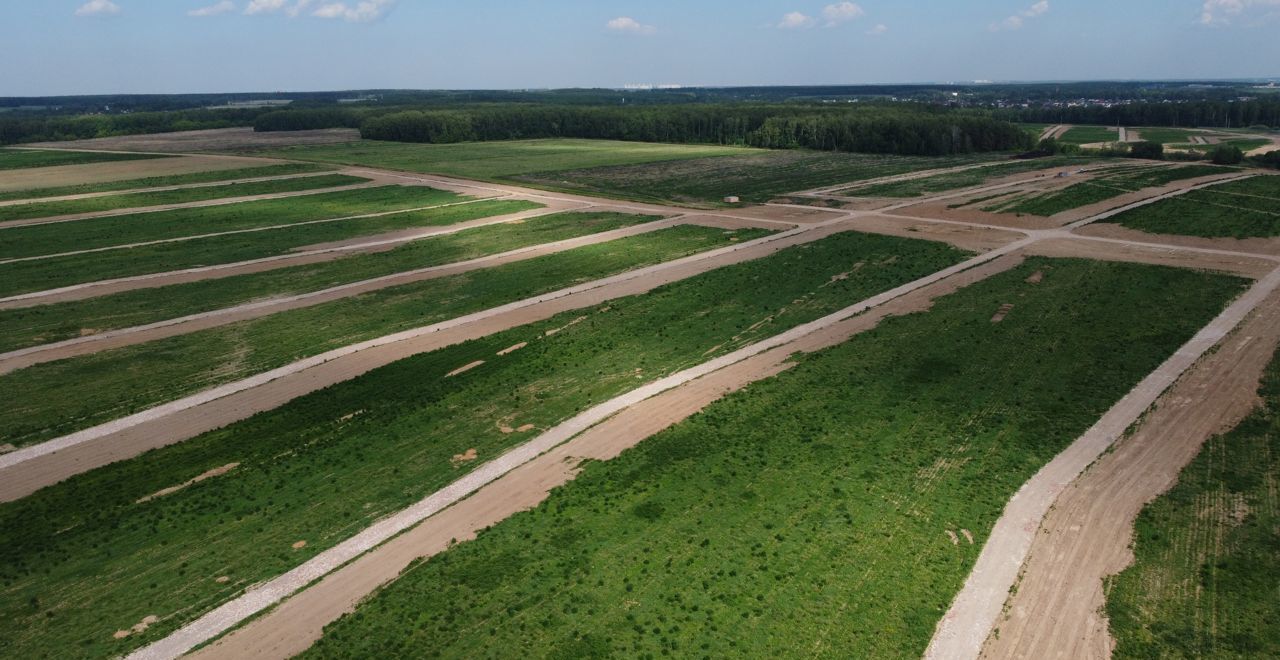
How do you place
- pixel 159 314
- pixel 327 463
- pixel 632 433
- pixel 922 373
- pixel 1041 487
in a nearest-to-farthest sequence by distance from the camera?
pixel 1041 487 → pixel 327 463 → pixel 632 433 → pixel 922 373 → pixel 159 314

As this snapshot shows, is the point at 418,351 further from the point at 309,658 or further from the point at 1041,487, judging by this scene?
the point at 1041,487

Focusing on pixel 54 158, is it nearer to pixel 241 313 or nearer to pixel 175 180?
pixel 175 180

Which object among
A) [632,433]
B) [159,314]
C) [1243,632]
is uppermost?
[159,314]

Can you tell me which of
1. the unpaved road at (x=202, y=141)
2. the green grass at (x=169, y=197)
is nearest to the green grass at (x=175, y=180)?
the green grass at (x=169, y=197)

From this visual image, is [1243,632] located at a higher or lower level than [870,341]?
lower

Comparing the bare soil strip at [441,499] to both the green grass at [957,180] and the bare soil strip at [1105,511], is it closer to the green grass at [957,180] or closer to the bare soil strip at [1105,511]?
the bare soil strip at [1105,511]

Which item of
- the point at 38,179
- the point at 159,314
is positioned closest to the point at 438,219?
the point at 159,314

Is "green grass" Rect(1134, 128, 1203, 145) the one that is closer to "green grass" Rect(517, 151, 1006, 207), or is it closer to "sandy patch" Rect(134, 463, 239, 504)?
"green grass" Rect(517, 151, 1006, 207)
